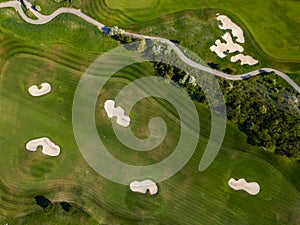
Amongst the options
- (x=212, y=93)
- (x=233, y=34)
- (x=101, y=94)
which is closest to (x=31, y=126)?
Result: (x=101, y=94)

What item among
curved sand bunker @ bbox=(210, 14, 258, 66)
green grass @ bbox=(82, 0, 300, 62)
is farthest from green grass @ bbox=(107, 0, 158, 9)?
curved sand bunker @ bbox=(210, 14, 258, 66)

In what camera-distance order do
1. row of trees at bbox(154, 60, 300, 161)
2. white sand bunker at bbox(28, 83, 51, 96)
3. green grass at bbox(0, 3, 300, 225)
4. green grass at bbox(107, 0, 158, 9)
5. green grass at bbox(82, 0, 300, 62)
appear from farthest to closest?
green grass at bbox(107, 0, 158, 9), green grass at bbox(82, 0, 300, 62), white sand bunker at bbox(28, 83, 51, 96), row of trees at bbox(154, 60, 300, 161), green grass at bbox(0, 3, 300, 225)

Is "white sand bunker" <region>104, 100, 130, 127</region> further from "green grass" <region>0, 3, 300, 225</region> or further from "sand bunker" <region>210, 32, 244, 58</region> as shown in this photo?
"sand bunker" <region>210, 32, 244, 58</region>

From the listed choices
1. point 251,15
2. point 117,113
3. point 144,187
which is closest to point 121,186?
point 144,187

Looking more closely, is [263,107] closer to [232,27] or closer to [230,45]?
[230,45]

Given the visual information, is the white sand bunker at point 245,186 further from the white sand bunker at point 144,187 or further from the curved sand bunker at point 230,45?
the curved sand bunker at point 230,45

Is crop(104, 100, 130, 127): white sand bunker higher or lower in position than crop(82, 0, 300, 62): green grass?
lower

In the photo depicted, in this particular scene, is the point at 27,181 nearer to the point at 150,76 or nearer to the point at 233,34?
the point at 150,76

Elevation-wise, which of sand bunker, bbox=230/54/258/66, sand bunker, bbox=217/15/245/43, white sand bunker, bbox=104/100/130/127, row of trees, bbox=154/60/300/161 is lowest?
white sand bunker, bbox=104/100/130/127
